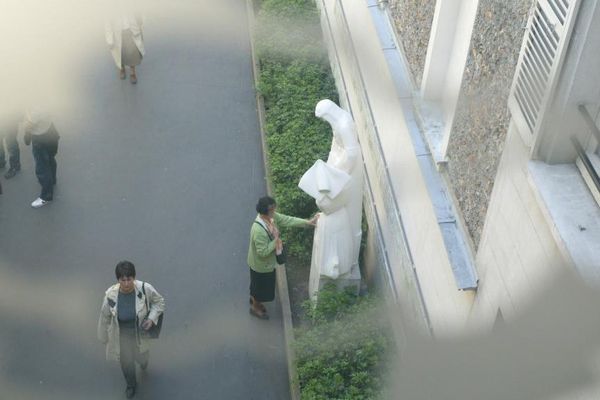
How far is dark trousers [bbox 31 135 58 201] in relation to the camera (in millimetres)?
→ 9633

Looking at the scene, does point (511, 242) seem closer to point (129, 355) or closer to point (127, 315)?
point (127, 315)

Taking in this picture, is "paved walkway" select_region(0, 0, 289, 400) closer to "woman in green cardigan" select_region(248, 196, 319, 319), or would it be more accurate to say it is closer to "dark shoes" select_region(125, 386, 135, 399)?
"dark shoes" select_region(125, 386, 135, 399)

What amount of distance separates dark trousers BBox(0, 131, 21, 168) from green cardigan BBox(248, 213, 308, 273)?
3.82 metres

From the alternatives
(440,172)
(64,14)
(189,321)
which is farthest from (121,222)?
(64,14)

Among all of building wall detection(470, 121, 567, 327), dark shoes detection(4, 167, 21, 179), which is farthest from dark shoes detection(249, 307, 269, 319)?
dark shoes detection(4, 167, 21, 179)

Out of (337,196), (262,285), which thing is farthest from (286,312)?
(337,196)

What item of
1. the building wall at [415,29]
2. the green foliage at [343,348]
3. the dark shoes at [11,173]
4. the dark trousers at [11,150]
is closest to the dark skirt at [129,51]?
the dark trousers at [11,150]

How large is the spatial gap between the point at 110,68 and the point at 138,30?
82 cm

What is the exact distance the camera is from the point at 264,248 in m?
7.78

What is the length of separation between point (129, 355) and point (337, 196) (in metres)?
2.24

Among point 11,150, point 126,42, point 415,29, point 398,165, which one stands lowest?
point 11,150

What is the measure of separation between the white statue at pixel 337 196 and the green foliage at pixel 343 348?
297 millimetres

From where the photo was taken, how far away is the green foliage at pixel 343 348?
7.40 meters

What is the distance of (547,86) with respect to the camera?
422cm
